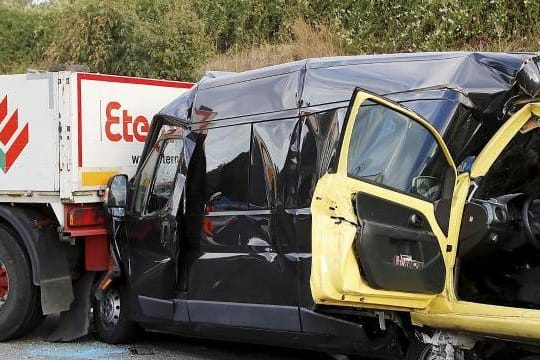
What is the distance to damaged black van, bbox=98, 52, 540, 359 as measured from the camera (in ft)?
13.4

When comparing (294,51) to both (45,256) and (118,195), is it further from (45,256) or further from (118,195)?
(45,256)

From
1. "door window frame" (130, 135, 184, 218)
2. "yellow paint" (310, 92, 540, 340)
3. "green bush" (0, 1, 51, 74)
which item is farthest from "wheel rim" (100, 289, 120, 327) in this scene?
"green bush" (0, 1, 51, 74)

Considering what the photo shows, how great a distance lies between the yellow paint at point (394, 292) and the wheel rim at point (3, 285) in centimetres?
439

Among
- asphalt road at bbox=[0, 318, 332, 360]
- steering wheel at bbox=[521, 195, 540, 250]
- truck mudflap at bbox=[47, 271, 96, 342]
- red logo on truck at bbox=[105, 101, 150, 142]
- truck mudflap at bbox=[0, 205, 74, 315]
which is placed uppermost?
red logo on truck at bbox=[105, 101, 150, 142]

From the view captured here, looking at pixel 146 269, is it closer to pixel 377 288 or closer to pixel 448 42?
pixel 377 288

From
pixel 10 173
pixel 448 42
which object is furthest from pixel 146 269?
pixel 448 42

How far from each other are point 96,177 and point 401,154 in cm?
377

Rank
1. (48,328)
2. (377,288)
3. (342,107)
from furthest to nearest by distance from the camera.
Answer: (48,328) < (342,107) < (377,288)

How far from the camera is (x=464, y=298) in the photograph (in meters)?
4.52

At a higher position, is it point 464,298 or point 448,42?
point 448,42

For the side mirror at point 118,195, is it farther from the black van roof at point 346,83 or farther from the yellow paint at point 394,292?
the yellow paint at point 394,292

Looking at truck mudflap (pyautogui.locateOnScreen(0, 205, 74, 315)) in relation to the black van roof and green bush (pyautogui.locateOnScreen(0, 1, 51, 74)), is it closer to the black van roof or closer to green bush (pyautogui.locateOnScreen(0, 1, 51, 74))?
the black van roof

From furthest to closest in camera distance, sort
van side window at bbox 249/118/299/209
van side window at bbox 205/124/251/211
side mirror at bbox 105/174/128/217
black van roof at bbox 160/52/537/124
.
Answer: side mirror at bbox 105/174/128/217 < van side window at bbox 205/124/251/211 < van side window at bbox 249/118/299/209 < black van roof at bbox 160/52/537/124

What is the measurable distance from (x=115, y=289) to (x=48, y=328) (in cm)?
150
